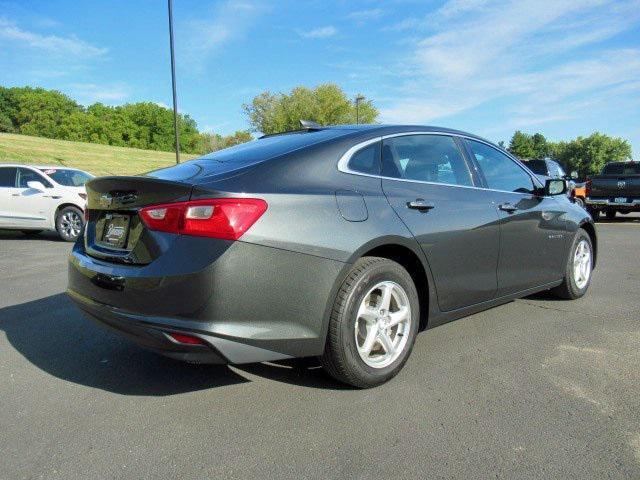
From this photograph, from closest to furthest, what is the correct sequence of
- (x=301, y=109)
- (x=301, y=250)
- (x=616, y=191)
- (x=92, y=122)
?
1. (x=301, y=250)
2. (x=616, y=191)
3. (x=301, y=109)
4. (x=92, y=122)

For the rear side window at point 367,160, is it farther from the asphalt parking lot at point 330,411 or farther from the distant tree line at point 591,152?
the distant tree line at point 591,152

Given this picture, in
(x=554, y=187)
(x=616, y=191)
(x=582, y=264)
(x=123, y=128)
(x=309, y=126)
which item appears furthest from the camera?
(x=123, y=128)

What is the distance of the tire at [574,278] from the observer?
4.82 m

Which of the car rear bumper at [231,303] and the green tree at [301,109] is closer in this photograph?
the car rear bumper at [231,303]

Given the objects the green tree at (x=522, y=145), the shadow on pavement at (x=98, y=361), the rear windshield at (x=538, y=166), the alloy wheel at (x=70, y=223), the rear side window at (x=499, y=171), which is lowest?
the shadow on pavement at (x=98, y=361)

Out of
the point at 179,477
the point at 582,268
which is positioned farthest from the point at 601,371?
the point at 179,477

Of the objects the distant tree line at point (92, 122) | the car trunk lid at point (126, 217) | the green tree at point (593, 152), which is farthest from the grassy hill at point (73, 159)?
the green tree at point (593, 152)

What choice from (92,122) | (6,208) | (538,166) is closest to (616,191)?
(538,166)

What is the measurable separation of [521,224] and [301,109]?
170 feet

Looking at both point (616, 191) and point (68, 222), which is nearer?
point (68, 222)

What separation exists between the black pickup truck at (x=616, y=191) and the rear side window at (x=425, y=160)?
42.8ft

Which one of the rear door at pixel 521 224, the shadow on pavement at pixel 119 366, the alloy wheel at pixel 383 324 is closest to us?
the alloy wheel at pixel 383 324

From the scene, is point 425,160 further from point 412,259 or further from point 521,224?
point 521,224

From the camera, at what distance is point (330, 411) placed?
106 inches
